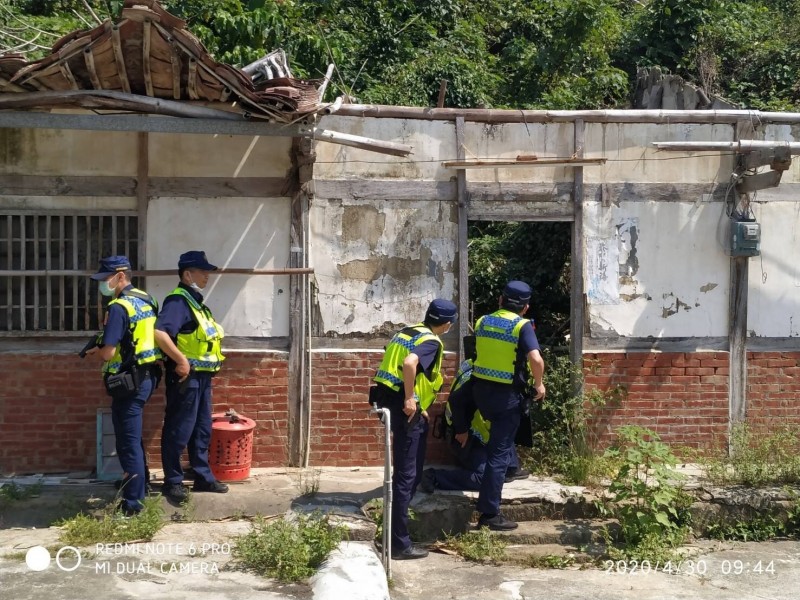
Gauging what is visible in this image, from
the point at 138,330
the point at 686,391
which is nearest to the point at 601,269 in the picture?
the point at 686,391

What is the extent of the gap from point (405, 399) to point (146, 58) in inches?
121

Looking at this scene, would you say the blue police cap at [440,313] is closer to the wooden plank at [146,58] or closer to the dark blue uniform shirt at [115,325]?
the dark blue uniform shirt at [115,325]

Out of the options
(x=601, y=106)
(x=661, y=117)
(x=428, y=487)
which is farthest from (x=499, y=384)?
(x=601, y=106)

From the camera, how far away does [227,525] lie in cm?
667

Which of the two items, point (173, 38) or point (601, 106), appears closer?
point (173, 38)

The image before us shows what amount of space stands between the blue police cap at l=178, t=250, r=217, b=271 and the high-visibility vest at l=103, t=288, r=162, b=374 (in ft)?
1.45

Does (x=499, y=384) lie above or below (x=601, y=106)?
below

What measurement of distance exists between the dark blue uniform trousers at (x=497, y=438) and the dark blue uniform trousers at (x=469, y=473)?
272 mm

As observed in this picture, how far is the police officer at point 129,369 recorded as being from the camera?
650 centimetres

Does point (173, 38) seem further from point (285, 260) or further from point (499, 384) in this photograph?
point (499, 384)

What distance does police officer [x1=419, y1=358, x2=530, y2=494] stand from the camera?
720cm

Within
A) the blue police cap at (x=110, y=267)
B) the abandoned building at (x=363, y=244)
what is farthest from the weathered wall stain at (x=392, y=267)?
the blue police cap at (x=110, y=267)

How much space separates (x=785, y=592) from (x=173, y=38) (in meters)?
5.75

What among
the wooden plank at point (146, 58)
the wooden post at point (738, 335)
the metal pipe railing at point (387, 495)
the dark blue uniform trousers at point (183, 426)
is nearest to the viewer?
the metal pipe railing at point (387, 495)
